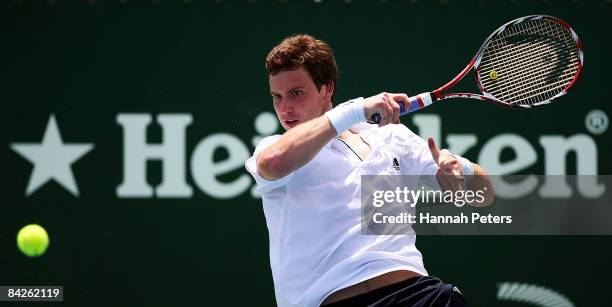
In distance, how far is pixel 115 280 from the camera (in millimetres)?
5379

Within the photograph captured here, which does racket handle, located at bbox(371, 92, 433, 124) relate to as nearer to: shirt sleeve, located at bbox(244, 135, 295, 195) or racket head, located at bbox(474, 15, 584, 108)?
shirt sleeve, located at bbox(244, 135, 295, 195)

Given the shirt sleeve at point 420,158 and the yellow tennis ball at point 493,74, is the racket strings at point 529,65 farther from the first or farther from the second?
the shirt sleeve at point 420,158

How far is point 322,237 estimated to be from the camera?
325cm

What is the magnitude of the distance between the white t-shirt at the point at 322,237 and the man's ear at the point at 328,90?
13.0 inches

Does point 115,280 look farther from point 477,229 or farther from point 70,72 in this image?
point 477,229

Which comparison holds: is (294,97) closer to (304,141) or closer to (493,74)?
(304,141)

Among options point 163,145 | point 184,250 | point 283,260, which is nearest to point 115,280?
point 184,250

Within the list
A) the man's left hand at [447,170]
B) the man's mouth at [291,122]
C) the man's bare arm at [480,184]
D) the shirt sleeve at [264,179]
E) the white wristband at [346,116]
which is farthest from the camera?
the man's bare arm at [480,184]

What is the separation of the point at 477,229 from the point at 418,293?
7.38ft

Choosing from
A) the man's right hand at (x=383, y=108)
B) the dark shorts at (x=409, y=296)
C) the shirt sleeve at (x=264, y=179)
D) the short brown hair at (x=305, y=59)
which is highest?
the short brown hair at (x=305, y=59)

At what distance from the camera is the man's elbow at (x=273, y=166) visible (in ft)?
10.3

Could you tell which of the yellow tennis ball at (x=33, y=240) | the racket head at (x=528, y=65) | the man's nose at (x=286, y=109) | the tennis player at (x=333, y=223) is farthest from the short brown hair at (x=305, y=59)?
the yellow tennis ball at (x=33, y=240)

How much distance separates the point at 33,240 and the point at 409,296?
2678mm

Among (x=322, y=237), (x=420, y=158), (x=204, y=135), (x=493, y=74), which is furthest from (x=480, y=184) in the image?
(x=204, y=135)
